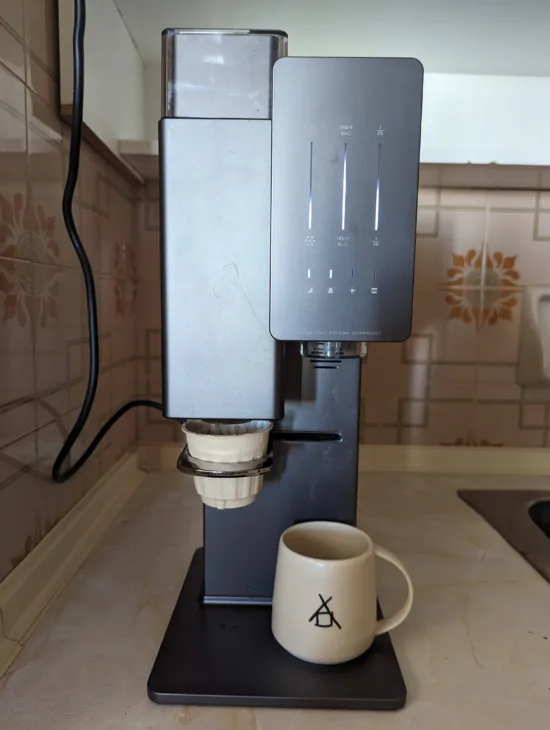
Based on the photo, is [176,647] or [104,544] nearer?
[176,647]

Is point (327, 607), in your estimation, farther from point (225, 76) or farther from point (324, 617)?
point (225, 76)

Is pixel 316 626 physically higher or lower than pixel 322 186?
lower

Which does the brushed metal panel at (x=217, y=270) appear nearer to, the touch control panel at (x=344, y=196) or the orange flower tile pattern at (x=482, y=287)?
the touch control panel at (x=344, y=196)

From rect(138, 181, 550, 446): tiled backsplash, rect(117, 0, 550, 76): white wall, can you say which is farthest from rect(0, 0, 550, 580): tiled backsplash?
rect(117, 0, 550, 76): white wall

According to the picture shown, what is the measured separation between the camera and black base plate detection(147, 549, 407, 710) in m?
0.39

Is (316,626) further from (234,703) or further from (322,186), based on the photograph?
(322,186)

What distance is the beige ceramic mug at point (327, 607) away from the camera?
0.40 metres

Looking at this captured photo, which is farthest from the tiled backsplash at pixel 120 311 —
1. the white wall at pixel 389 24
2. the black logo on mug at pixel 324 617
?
the black logo on mug at pixel 324 617

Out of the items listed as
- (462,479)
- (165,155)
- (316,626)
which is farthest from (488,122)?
(316,626)

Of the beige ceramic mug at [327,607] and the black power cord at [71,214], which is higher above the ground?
the black power cord at [71,214]

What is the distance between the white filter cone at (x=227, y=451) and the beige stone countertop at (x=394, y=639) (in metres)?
0.14

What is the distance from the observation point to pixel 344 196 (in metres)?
0.39

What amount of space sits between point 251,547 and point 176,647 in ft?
0.33

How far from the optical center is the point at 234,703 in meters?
0.39
